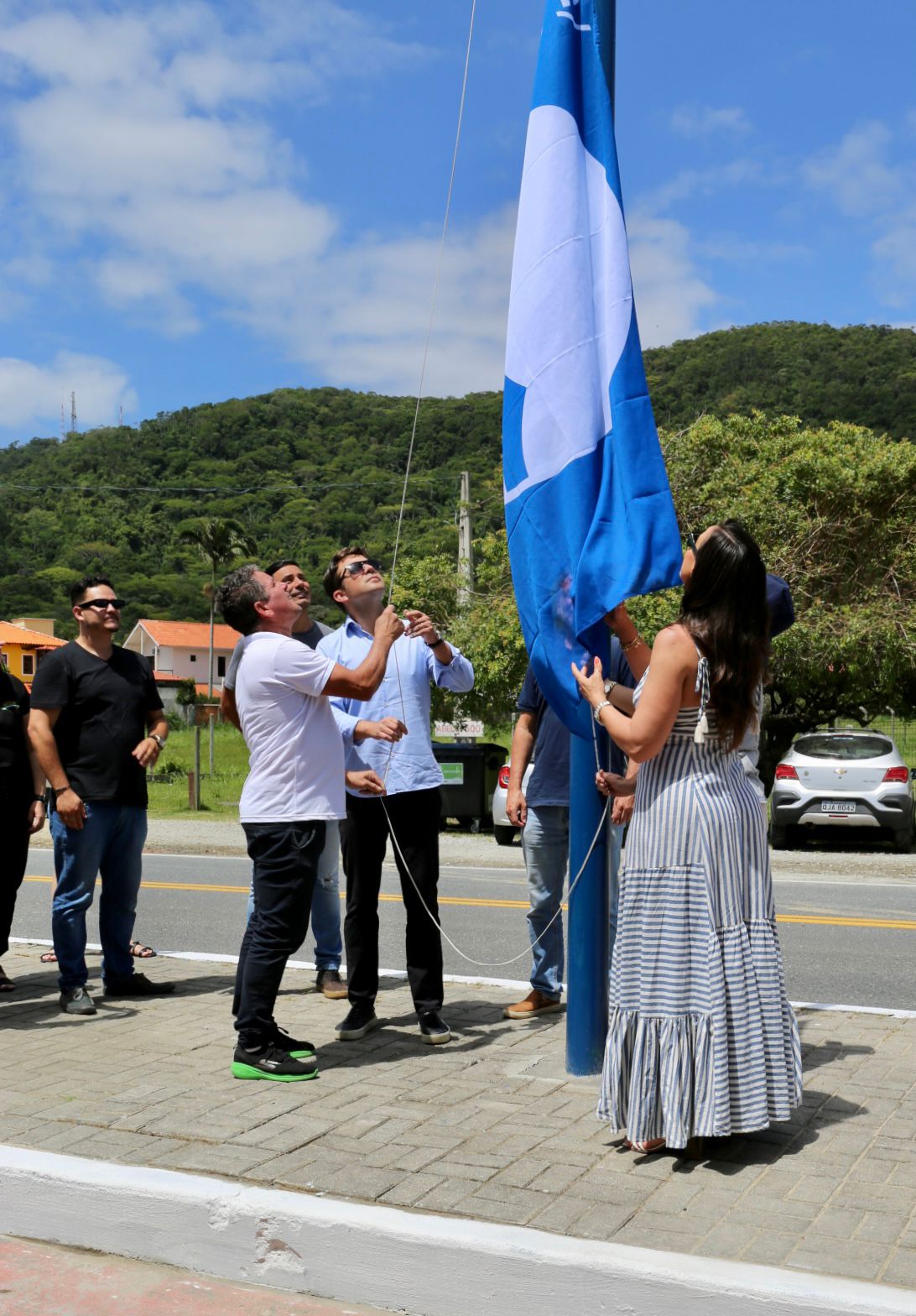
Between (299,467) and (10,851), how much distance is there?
56.6 m

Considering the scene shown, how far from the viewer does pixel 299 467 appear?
205 ft

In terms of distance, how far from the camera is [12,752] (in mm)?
7074

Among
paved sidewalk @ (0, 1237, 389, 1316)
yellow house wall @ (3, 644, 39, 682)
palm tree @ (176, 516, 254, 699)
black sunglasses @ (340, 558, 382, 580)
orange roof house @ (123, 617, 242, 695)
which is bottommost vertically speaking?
paved sidewalk @ (0, 1237, 389, 1316)

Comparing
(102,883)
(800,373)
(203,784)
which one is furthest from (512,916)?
(800,373)

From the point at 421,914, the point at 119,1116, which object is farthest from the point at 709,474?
the point at 119,1116

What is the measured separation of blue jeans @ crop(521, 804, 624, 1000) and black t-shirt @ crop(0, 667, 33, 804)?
8.85ft

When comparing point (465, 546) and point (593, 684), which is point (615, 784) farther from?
point (465, 546)

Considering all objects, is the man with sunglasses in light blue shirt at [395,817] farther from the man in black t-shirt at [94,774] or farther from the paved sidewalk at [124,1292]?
the paved sidewalk at [124,1292]

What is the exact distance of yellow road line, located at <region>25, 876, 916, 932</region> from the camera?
1037cm

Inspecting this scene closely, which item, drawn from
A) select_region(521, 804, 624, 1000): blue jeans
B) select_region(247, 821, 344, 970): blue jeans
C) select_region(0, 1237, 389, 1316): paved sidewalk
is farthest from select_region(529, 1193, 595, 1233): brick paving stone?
select_region(247, 821, 344, 970): blue jeans

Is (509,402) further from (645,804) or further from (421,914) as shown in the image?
(421,914)

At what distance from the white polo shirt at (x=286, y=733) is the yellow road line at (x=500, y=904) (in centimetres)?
542

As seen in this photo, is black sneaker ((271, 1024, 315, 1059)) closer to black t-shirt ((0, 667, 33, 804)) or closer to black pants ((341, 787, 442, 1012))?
black pants ((341, 787, 442, 1012))

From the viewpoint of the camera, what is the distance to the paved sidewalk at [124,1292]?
3500 millimetres
